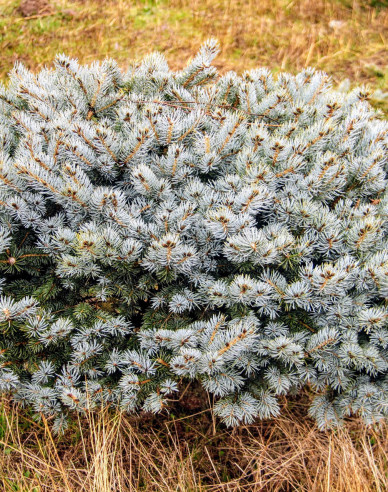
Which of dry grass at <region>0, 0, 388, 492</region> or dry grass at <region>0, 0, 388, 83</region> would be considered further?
dry grass at <region>0, 0, 388, 83</region>

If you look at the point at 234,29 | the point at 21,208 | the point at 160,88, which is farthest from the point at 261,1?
the point at 21,208

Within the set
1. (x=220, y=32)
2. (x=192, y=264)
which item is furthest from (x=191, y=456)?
(x=220, y=32)

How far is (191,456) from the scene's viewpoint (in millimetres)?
2002

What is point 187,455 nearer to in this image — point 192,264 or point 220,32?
point 192,264

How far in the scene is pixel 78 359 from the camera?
1.68 m

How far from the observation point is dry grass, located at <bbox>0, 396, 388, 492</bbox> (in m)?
1.84

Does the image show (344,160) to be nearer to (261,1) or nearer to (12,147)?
(12,147)

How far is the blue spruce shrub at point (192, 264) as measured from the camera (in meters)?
1.57

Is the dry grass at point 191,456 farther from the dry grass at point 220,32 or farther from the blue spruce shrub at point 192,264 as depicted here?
the dry grass at point 220,32

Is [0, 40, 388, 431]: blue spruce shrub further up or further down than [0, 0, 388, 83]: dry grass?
further down

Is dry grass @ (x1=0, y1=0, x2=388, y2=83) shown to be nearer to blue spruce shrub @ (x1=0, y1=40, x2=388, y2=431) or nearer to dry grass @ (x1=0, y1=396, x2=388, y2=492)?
blue spruce shrub @ (x1=0, y1=40, x2=388, y2=431)

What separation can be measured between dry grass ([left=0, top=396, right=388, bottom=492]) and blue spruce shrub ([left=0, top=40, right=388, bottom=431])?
10.6 inches

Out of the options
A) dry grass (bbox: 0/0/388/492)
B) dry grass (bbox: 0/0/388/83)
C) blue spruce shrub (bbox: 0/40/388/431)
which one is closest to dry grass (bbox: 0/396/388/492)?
dry grass (bbox: 0/0/388/492)

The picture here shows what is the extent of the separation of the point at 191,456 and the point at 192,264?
1.04m
